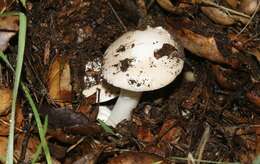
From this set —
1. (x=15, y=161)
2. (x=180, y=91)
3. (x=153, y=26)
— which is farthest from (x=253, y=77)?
(x=15, y=161)

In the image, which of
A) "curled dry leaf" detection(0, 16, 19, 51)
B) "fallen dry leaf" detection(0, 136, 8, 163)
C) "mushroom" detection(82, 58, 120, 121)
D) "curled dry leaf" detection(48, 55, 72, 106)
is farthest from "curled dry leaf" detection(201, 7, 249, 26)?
"fallen dry leaf" detection(0, 136, 8, 163)

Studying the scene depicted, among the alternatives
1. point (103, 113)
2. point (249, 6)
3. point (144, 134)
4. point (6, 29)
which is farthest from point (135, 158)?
point (249, 6)

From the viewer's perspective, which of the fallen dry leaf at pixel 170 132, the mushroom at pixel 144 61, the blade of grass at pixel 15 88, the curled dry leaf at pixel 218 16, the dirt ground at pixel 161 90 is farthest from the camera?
the curled dry leaf at pixel 218 16

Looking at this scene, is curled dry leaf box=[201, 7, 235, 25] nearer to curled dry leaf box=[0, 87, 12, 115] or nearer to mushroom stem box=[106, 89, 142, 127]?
mushroom stem box=[106, 89, 142, 127]

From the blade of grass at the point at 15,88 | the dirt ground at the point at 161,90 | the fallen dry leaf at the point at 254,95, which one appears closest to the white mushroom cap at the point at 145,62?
the dirt ground at the point at 161,90

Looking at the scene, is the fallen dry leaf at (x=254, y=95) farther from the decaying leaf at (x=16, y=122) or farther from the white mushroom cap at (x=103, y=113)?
the decaying leaf at (x=16, y=122)
